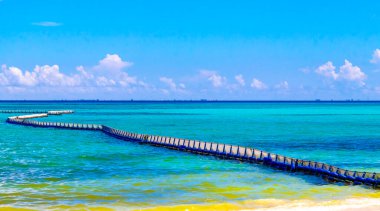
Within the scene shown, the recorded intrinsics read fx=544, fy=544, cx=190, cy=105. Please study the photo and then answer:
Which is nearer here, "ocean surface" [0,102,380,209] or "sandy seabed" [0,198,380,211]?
"sandy seabed" [0,198,380,211]

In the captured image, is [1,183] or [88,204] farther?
[1,183]

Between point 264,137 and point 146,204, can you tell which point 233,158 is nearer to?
point 146,204

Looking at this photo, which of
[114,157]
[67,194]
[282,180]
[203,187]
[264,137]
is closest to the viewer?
[67,194]

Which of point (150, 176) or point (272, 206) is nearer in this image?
point (272, 206)

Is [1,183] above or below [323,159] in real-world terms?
below

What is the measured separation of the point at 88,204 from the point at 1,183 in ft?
39.7

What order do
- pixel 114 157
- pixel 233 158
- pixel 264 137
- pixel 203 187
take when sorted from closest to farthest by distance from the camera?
pixel 203 187
pixel 233 158
pixel 114 157
pixel 264 137

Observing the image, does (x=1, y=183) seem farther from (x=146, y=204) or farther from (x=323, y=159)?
(x=323, y=159)

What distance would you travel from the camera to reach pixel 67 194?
40188 mm

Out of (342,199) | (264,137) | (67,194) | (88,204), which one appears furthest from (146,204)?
(264,137)

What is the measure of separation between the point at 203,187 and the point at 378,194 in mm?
13093

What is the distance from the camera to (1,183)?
4506 centimetres

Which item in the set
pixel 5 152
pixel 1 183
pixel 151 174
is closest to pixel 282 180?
pixel 151 174

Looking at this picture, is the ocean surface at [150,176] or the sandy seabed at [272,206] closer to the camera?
the sandy seabed at [272,206]
